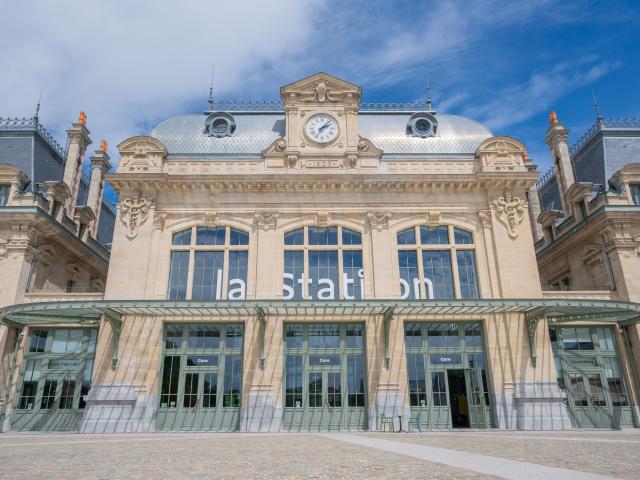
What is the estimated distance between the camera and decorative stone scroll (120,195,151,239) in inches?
926

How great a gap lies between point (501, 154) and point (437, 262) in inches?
267

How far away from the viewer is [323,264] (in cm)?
2328

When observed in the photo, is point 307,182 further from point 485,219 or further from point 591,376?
point 591,376

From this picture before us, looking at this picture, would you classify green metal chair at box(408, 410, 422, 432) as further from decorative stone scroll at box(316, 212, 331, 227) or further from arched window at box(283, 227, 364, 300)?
decorative stone scroll at box(316, 212, 331, 227)

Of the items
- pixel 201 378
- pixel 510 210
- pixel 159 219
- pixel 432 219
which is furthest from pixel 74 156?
pixel 510 210

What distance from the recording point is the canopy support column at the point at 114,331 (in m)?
20.7

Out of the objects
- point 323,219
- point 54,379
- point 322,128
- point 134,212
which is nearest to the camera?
point 54,379

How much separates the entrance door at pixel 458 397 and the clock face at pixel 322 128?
13.2m

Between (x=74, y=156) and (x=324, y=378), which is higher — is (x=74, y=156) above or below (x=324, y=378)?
above

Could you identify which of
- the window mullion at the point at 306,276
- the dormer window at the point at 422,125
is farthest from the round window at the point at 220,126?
the dormer window at the point at 422,125

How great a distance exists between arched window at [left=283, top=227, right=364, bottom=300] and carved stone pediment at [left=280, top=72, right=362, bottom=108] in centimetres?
723

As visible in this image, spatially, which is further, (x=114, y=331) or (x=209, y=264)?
(x=209, y=264)

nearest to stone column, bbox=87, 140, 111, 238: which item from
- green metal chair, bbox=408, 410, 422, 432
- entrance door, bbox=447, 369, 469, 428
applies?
green metal chair, bbox=408, 410, 422, 432

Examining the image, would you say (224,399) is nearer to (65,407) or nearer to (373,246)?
(65,407)
